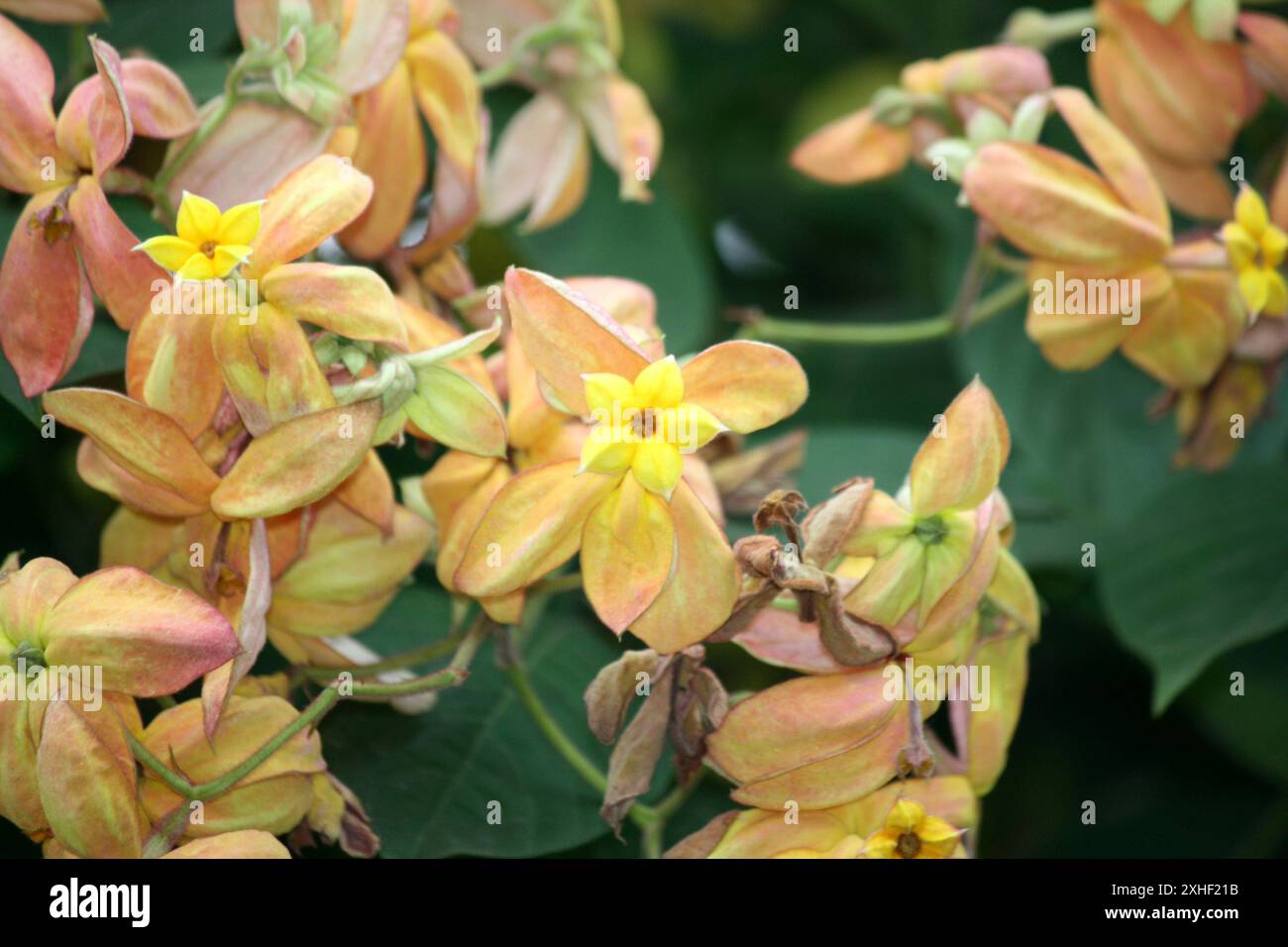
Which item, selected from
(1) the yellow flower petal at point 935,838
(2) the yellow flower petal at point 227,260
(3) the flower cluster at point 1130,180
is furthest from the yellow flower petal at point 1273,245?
(2) the yellow flower petal at point 227,260

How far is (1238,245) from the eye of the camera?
55 cm

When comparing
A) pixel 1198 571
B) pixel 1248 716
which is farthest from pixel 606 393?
pixel 1248 716

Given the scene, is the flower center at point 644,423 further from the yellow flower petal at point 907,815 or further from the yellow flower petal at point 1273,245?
the yellow flower petal at point 1273,245

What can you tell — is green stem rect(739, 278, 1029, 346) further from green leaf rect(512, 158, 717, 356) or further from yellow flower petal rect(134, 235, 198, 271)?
yellow flower petal rect(134, 235, 198, 271)

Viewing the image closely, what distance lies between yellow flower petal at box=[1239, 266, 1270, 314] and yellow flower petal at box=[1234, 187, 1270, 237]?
0.05 ft

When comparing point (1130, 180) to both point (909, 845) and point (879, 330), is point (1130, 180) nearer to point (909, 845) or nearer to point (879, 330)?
point (879, 330)

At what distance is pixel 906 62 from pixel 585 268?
1.04 feet

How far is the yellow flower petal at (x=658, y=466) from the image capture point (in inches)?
15.9

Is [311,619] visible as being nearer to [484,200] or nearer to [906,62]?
[484,200]

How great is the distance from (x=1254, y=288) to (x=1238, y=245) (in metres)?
0.02

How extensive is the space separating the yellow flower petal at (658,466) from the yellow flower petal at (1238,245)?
0.86ft

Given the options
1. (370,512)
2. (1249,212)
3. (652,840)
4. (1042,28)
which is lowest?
(652,840)

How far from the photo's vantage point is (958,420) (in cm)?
44
